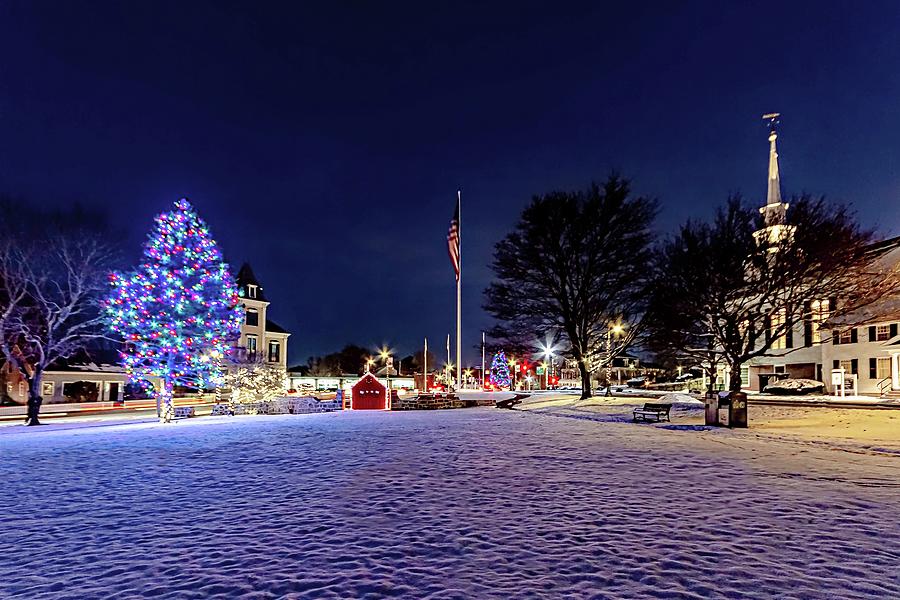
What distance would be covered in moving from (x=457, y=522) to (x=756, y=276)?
25865 millimetres

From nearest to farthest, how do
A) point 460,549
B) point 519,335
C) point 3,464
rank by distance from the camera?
point 460,549 → point 3,464 → point 519,335

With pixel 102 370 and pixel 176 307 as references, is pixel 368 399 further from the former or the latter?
pixel 102 370

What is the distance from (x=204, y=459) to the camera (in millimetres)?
12844

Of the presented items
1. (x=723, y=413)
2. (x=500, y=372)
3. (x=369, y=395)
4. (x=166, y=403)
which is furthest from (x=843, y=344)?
(x=166, y=403)

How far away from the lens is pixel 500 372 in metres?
77.7

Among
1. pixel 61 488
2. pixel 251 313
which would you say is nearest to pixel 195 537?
pixel 61 488

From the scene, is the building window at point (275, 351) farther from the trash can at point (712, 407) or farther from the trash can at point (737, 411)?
the trash can at point (737, 411)

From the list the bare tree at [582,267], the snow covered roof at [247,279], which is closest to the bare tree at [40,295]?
the bare tree at [582,267]

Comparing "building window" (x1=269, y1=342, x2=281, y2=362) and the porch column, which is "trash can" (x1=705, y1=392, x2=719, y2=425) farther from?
"building window" (x1=269, y1=342, x2=281, y2=362)

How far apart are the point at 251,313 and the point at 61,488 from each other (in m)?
51.2

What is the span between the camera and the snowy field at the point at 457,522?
195 inches

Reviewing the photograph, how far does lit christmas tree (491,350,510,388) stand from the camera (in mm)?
72650

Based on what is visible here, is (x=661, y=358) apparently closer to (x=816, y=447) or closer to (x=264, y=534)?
(x=816, y=447)

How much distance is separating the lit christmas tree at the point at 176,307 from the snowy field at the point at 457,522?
11813 mm
